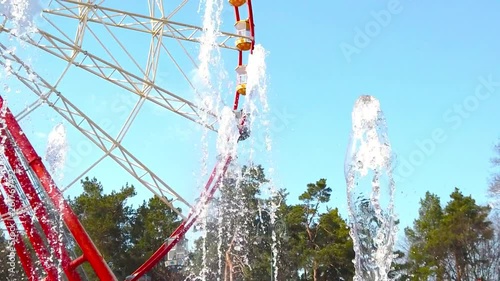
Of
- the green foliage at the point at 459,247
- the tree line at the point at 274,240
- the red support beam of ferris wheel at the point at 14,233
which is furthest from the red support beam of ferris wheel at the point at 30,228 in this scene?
the green foliage at the point at 459,247

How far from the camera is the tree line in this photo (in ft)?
87.7

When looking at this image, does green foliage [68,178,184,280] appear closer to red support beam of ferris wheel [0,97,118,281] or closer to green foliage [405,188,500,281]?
green foliage [405,188,500,281]

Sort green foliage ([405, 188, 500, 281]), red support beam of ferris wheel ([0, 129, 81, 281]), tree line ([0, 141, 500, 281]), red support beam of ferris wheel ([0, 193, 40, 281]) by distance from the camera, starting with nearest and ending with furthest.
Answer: red support beam of ferris wheel ([0, 129, 81, 281]) < red support beam of ferris wheel ([0, 193, 40, 281]) < tree line ([0, 141, 500, 281]) < green foliage ([405, 188, 500, 281])

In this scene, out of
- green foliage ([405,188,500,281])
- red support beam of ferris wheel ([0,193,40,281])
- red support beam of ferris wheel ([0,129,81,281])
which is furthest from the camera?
green foliage ([405,188,500,281])

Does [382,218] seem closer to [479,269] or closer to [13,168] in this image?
[13,168]

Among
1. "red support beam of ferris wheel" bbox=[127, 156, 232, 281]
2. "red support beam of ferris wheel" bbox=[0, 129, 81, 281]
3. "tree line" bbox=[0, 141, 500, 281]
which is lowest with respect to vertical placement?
"red support beam of ferris wheel" bbox=[0, 129, 81, 281]

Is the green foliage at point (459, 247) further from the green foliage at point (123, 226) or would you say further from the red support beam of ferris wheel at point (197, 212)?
the red support beam of ferris wheel at point (197, 212)

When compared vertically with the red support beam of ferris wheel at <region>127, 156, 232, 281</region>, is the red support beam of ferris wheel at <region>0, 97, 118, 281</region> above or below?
below

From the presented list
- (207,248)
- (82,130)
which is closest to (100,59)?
(82,130)

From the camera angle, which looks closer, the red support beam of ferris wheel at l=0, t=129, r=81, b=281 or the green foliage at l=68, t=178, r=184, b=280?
the red support beam of ferris wheel at l=0, t=129, r=81, b=281

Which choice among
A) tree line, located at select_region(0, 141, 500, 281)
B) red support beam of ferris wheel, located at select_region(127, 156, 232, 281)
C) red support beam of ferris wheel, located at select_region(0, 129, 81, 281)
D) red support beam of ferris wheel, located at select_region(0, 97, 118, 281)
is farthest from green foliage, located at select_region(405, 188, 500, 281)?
red support beam of ferris wheel, located at select_region(0, 129, 81, 281)

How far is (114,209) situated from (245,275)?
10295 millimetres

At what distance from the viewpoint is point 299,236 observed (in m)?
30.5

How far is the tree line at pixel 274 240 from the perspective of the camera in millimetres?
26719
